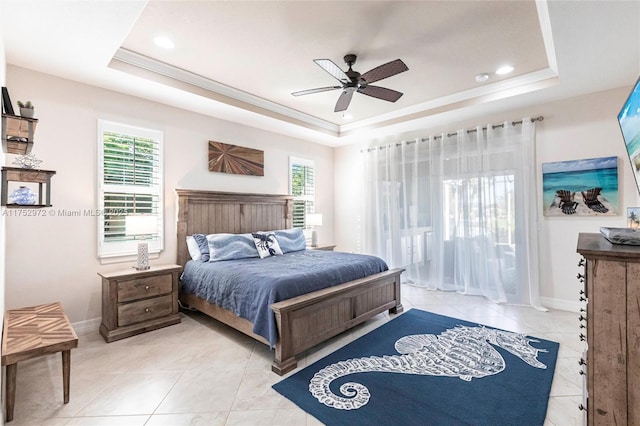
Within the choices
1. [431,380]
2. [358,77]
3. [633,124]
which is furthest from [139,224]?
[633,124]

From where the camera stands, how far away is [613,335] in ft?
3.79

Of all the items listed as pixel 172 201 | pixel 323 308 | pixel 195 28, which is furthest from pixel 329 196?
pixel 195 28

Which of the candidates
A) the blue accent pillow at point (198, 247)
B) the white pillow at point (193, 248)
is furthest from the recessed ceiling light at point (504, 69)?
the white pillow at point (193, 248)

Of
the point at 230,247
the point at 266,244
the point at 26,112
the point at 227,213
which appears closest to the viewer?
the point at 26,112

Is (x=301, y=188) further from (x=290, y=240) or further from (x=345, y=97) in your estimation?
(x=345, y=97)

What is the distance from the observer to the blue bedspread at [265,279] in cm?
262

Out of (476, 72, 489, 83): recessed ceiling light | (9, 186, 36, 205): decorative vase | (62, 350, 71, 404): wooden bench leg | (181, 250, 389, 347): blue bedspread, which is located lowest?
(62, 350, 71, 404): wooden bench leg

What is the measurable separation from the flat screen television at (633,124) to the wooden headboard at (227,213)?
165 inches

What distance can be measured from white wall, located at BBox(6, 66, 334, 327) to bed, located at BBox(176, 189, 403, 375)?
28 centimetres

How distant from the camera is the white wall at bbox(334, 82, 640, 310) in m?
3.55

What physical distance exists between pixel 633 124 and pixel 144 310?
168 inches

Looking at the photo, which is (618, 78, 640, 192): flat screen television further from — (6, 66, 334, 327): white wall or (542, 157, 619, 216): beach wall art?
(6, 66, 334, 327): white wall

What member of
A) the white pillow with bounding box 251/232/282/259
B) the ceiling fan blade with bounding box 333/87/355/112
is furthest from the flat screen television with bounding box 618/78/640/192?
the white pillow with bounding box 251/232/282/259

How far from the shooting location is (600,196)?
3.65m
